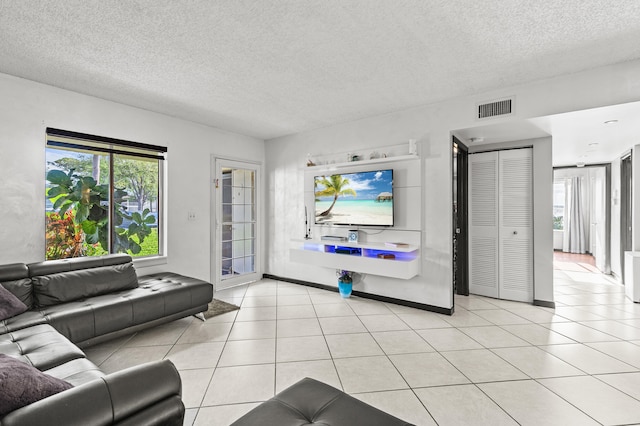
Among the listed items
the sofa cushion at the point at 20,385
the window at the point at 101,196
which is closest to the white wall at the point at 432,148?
the window at the point at 101,196

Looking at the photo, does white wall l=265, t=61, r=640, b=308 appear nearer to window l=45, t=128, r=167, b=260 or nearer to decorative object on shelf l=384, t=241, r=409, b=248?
decorative object on shelf l=384, t=241, r=409, b=248

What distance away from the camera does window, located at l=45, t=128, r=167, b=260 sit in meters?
3.14

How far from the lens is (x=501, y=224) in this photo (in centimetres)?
414

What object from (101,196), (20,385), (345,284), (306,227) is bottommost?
(345,284)

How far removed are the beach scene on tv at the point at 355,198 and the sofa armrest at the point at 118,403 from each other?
3144mm

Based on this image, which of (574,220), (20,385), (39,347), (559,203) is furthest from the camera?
(559,203)

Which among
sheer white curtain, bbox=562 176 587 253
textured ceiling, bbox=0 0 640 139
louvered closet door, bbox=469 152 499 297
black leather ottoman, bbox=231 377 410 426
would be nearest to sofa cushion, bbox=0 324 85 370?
black leather ottoman, bbox=231 377 410 426

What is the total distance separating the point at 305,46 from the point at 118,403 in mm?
2500

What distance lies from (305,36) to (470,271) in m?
3.90

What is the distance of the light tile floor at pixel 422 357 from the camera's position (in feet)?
6.21

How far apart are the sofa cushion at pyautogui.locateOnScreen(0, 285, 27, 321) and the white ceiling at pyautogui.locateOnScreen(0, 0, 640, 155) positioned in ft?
6.45

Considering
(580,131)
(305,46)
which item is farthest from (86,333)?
(580,131)

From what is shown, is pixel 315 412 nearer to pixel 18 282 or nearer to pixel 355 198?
pixel 18 282

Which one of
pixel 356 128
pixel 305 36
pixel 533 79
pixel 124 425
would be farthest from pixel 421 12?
pixel 124 425
